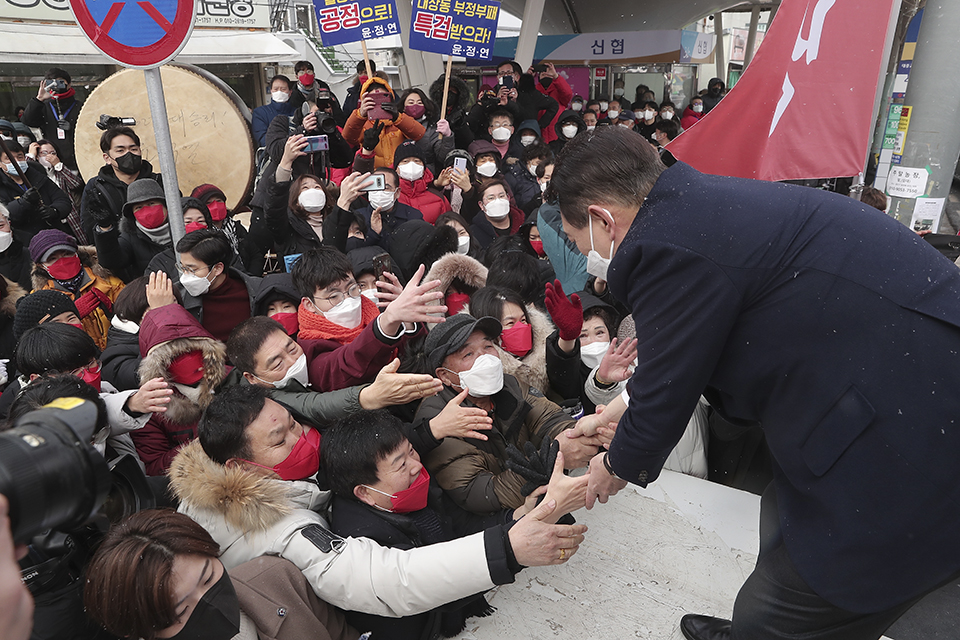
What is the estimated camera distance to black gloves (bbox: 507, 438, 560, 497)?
211 cm

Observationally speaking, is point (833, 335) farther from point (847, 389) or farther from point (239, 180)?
point (239, 180)

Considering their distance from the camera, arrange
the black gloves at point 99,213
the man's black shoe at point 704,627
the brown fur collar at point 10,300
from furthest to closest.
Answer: the black gloves at point 99,213 < the brown fur collar at point 10,300 < the man's black shoe at point 704,627

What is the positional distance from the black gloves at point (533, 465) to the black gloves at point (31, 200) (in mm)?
4695

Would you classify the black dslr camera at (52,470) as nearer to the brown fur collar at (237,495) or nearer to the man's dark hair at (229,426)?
the brown fur collar at (237,495)

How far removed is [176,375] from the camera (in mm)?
2723

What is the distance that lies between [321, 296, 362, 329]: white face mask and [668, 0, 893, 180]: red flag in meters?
1.83

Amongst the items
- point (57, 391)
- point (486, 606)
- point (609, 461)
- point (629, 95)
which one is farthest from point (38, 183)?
point (629, 95)

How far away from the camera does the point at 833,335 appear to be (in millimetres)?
1362

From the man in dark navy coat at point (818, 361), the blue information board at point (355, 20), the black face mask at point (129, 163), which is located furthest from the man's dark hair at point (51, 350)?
the blue information board at point (355, 20)

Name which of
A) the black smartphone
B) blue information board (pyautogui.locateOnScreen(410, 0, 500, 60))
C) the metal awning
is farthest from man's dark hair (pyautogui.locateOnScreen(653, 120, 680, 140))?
the black smartphone

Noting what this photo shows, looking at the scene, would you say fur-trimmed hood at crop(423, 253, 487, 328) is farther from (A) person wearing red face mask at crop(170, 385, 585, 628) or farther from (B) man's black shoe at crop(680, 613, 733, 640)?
(B) man's black shoe at crop(680, 613, 733, 640)

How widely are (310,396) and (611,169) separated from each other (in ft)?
5.04

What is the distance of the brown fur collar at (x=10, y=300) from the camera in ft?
11.7

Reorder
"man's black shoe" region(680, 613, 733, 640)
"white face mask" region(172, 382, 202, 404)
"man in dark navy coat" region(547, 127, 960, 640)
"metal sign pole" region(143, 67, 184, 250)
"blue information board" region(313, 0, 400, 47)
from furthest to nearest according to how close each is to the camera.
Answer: "blue information board" region(313, 0, 400, 47) → "metal sign pole" region(143, 67, 184, 250) → "white face mask" region(172, 382, 202, 404) → "man's black shoe" region(680, 613, 733, 640) → "man in dark navy coat" region(547, 127, 960, 640)
